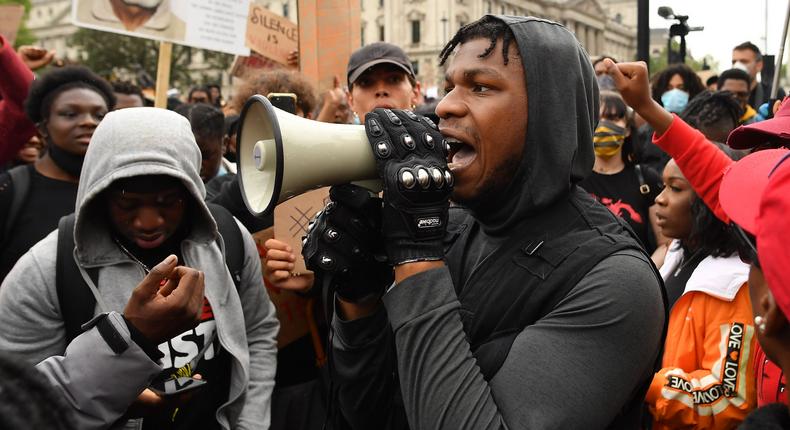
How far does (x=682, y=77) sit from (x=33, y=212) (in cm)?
610

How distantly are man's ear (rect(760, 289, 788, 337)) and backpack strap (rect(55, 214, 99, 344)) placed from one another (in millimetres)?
1925

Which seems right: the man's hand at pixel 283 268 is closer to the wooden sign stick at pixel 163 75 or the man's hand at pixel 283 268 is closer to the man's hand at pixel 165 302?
the man's hand at pixel 165 302

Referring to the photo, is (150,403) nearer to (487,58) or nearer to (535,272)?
(535,272)

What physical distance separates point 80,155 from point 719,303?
3.07 metres

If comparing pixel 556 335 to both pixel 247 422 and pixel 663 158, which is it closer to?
pixel 247 422

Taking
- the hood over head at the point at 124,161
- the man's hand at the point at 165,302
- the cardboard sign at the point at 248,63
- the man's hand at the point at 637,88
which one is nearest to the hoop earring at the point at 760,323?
the man's hand at the point at 637,88

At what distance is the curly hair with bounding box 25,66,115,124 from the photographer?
396 cm

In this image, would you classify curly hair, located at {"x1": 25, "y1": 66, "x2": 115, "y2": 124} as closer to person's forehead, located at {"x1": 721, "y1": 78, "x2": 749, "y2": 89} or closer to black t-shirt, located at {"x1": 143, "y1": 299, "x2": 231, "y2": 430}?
black t-shirt, located at {"x1": 143, "y1": 299, "x2": 231, "y2": 430}

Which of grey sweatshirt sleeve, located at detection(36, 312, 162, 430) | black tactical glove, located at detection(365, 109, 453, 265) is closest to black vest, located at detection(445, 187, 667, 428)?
black tactical glove, located at detection(365, 109, 453, 265)

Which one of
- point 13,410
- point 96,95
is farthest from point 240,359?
point 96,95

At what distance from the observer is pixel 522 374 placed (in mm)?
1586

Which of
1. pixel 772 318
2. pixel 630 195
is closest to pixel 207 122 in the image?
pixel 630 195

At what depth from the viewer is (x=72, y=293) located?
2.35 m

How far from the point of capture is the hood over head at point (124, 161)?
2406 mm
